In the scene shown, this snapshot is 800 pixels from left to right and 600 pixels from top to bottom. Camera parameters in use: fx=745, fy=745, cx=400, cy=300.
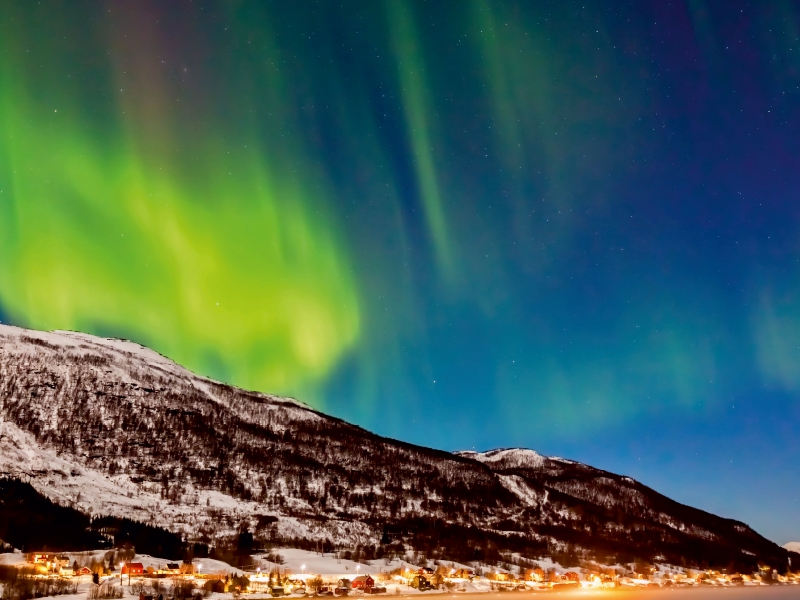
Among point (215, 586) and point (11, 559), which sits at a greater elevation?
point (11, 559)

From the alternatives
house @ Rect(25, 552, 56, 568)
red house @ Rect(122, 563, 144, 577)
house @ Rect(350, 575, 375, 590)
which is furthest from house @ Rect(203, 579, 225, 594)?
house @ Rect(25, 552, 56, 568)

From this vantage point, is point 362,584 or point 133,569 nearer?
point 133,569

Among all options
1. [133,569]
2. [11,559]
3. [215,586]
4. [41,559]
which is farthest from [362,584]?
[11,559]

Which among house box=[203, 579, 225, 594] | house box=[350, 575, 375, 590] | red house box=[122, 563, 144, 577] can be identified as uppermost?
house box=[350, 575, 375, 590]

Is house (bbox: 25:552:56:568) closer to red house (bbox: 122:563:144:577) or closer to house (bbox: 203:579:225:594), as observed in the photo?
red house (bbox: 122:563:144:577)

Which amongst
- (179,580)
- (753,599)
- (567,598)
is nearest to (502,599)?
(567,598)

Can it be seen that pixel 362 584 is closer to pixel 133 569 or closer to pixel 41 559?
pixel 133 569

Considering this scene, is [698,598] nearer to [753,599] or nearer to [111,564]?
[753,599]

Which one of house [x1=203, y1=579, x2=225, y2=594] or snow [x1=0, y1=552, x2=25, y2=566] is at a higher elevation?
snow [x1=0, y1=552, x2=25, y2=566]

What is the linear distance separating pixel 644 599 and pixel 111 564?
130019mm

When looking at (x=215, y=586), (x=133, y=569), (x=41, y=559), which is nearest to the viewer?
(x=215, y=586)

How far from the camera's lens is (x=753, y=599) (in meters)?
171

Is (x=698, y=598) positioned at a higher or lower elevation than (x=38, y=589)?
higher

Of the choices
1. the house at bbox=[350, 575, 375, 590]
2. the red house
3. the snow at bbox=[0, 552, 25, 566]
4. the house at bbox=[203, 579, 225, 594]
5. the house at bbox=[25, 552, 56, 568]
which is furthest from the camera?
the snow at bbox=[0, 552, 25, 566]
